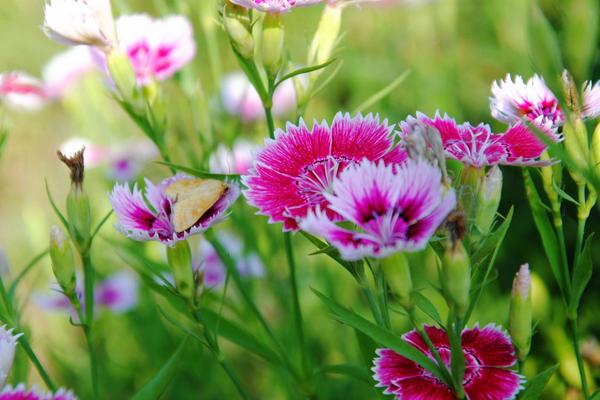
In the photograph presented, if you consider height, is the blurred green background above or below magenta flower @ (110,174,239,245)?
below

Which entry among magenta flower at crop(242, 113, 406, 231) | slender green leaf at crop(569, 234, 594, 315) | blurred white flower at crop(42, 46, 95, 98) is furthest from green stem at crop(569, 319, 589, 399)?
blurred white flower at crop(42, 46, 95, 98)

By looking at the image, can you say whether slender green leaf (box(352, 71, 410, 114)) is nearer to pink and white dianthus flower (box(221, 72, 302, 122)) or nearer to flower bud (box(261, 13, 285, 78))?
flower bud (box(261, 13, 285, 78))

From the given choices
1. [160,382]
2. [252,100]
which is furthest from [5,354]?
[252,100]

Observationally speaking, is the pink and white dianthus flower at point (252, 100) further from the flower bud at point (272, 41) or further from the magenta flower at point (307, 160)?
the magenta flower at point (307, 160)

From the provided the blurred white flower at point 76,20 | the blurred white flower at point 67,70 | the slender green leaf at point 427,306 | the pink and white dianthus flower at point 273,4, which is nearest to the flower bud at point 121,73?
the blurred white flower at point 76,20

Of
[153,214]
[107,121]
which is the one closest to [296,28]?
[107,121]

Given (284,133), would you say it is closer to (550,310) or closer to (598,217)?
(550,310)
